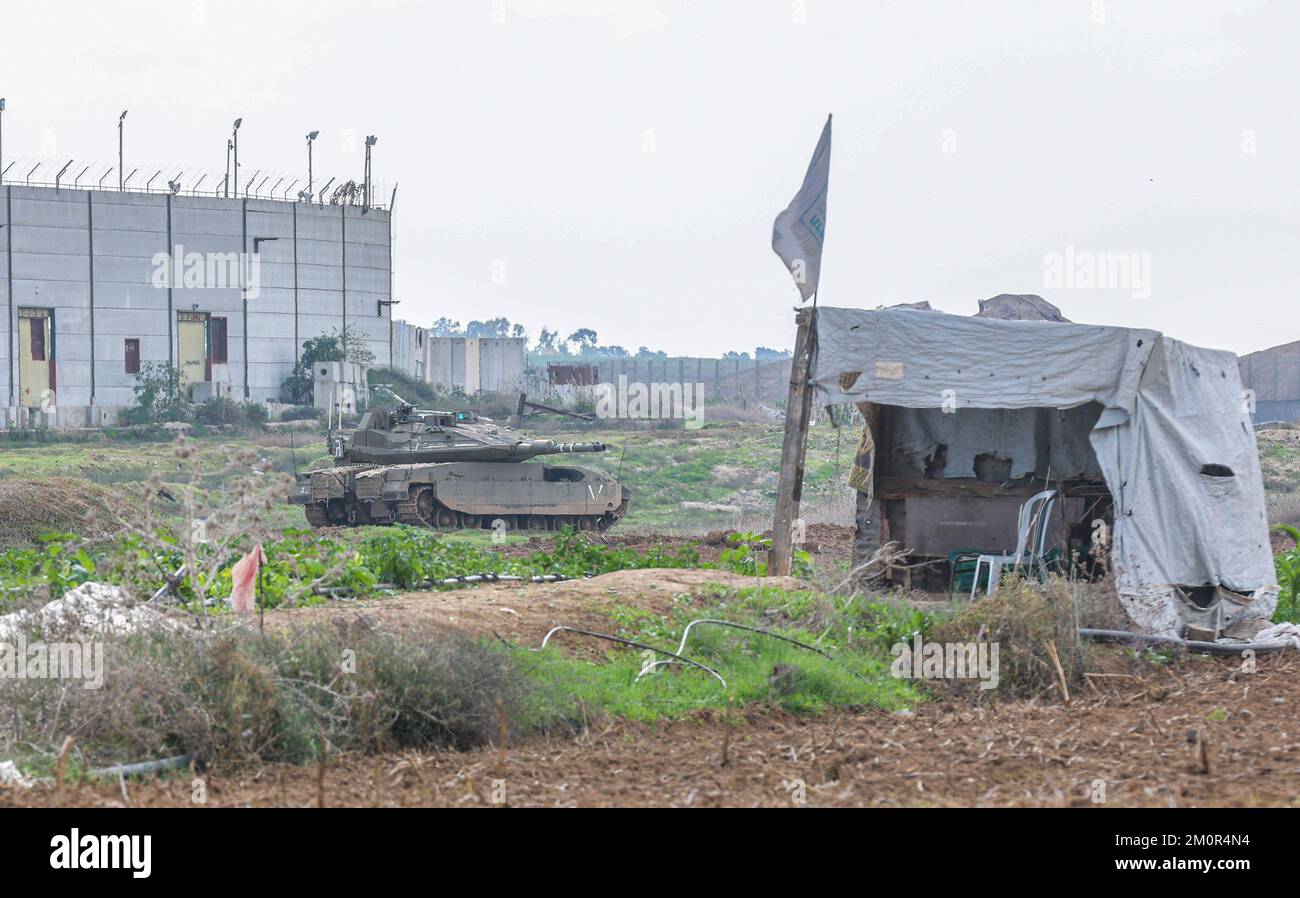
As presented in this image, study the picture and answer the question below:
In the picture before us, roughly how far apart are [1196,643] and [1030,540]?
8.71 feet

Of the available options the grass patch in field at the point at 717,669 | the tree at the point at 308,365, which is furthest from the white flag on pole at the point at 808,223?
the tree at the point at 308,365

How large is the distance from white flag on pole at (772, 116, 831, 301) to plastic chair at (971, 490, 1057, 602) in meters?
2.77

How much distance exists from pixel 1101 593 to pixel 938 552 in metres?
3.12

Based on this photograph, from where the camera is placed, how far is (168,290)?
4469 centimetres

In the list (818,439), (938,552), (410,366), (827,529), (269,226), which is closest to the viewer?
(938,552)

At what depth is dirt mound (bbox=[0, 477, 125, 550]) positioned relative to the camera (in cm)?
1850

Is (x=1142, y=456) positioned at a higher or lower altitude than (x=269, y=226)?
lower

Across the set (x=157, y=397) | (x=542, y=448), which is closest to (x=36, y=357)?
(x=157, y=397)

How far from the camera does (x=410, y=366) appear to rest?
5269cm

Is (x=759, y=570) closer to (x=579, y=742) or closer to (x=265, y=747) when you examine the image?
(x=579, y=742)

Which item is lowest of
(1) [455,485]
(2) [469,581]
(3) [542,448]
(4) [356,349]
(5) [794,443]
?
(1) [455,485]

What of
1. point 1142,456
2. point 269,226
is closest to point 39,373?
point 269,226

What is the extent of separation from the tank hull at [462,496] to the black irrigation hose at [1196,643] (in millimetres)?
15711

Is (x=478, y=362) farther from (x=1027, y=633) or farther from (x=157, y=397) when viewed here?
(x=1027, y=633)
